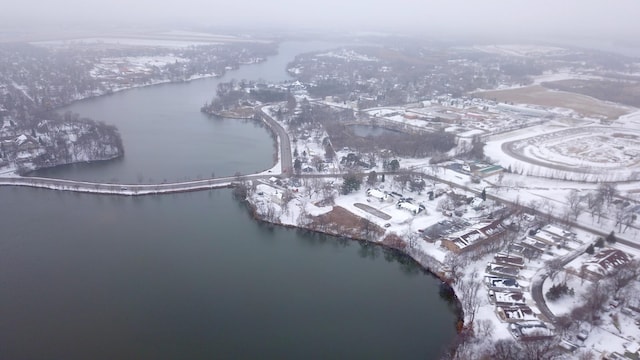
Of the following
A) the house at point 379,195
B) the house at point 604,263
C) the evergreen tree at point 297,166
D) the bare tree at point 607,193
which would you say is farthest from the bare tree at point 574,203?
the evergreen tree at point 297,166

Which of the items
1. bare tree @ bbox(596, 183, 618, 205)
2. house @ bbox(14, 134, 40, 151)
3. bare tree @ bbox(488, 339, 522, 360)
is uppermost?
house @ bbox(14, 134, 40, 151)

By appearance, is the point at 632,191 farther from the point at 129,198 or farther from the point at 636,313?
the point at 129,198

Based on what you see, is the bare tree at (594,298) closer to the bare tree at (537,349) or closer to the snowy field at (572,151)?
the bare tree at (537,349)

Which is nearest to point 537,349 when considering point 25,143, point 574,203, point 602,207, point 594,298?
point 594,298

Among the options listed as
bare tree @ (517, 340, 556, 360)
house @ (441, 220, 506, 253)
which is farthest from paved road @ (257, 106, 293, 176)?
bare tree @ (517, 340, 556, 360)

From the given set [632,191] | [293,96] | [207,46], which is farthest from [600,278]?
[207,46]

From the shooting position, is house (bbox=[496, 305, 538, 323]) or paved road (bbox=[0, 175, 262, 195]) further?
paved road (bbox=[0, 175, 262, 195])

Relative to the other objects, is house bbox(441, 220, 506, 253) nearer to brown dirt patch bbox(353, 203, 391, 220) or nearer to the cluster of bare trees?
brown dirt patch bbox(353, 203, 391, 220)

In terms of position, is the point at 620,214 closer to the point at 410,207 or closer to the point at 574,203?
the point at 574,203
